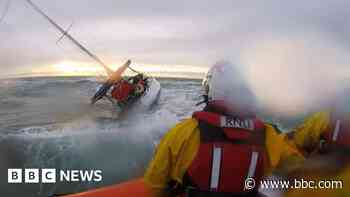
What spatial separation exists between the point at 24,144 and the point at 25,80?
32 cm

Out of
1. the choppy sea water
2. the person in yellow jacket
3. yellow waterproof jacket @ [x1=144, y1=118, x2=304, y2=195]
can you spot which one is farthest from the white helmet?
the choppy sea water

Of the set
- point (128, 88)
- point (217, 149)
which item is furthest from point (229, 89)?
point (128, 88)

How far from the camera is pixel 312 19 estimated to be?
11.9ft

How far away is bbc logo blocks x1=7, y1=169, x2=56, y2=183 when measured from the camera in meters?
3.59

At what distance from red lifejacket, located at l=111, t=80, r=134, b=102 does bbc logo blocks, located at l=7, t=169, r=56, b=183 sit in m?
0.48

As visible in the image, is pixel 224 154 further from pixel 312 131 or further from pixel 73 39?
pixel 73 39

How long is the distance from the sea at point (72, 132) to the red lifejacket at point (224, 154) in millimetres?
779

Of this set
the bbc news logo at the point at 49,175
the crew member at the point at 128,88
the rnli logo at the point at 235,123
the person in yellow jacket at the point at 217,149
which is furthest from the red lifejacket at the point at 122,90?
the rnli logo at the point at 235,123

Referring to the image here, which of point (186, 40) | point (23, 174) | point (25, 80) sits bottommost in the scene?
point (23, 174)

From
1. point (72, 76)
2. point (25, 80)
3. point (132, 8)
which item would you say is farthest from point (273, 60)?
point (25, 80)

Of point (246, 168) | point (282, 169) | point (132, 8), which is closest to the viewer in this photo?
point (246, 168)

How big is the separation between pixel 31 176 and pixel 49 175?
0.09m

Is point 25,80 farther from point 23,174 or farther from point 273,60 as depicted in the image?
point 273,60

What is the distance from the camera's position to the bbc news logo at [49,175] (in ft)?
11.8
